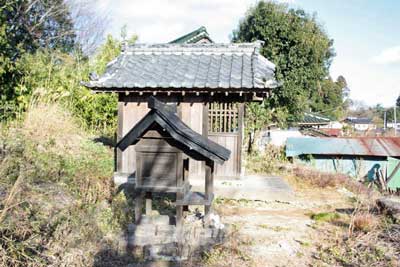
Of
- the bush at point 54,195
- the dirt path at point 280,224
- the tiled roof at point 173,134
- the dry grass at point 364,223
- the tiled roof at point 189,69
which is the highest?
the tiled roof at point 189,69

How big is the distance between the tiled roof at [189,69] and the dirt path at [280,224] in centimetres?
255

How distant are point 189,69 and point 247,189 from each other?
10.4ft

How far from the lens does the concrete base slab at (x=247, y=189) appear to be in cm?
773

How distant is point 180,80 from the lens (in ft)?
26.0

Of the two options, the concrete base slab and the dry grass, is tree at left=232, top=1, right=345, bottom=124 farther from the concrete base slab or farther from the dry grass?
the dry grass

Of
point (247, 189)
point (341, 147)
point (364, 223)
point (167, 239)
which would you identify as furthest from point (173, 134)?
point (341, 147)

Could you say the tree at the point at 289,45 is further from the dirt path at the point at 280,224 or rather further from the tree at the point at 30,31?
the tree at the point at 30,31

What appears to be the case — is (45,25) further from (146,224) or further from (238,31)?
(146,224)

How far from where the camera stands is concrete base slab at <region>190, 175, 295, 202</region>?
25.3 ft

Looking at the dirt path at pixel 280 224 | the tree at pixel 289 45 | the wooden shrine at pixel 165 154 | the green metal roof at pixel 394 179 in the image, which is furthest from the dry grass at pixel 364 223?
the tree at pixel 289 45

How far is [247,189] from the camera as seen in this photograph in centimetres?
788

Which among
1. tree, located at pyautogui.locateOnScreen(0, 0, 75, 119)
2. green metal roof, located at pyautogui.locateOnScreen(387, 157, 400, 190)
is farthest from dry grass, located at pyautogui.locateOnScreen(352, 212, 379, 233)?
tree, located at pyautogui.locateOnScreen(0, 0, 75, 119)

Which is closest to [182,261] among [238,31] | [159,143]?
[159,143]

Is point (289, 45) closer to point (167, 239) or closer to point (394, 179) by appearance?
point (394, 179)
